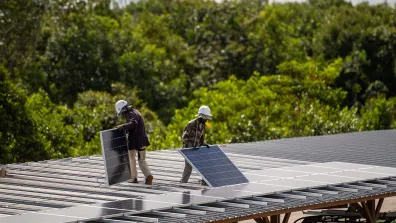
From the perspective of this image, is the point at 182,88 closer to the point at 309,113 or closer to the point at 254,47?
the point at 254,47

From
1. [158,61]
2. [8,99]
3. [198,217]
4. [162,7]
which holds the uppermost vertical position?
[162,7]

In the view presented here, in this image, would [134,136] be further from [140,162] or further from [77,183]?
[77,183]

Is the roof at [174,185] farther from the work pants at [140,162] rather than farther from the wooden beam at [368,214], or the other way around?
Answer: the wooden beam at [368,214]

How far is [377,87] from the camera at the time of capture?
67125 mm

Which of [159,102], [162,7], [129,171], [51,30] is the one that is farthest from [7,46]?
[129,171]

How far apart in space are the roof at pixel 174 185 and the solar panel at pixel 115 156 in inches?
8.4

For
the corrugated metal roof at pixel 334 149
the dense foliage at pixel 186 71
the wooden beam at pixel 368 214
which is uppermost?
the dense foliage at pixel 186 71

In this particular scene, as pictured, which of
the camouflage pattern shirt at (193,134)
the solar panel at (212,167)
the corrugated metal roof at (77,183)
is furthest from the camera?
the camouflage pattern shirt at (193,134)

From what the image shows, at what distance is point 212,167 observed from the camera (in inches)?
766

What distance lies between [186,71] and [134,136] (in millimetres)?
54265

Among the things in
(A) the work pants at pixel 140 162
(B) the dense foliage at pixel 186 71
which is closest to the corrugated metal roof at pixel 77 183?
(A) the work pants at pixel 140 162

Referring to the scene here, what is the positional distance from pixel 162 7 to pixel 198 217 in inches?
3002

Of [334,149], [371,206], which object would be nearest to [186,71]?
[334,149]

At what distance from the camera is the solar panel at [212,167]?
19.1 meters
